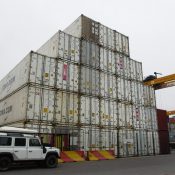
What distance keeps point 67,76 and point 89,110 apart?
4036mm

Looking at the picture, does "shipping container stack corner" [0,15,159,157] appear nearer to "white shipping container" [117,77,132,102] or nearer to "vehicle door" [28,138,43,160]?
"white shipping container" [117,77,132,102]

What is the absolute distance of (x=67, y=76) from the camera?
22.1m

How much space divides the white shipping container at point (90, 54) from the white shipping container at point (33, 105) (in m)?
5.81

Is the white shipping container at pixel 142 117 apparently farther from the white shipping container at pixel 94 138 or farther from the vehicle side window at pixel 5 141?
the vehicle side window at pixel 5 141

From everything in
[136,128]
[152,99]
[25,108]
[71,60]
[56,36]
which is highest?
[56,36]

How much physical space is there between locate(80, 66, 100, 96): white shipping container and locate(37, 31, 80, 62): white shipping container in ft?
5.31

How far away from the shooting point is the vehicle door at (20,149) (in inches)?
509

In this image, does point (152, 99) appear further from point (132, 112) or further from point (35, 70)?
point (35, 70)

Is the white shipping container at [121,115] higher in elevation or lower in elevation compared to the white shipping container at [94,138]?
higher

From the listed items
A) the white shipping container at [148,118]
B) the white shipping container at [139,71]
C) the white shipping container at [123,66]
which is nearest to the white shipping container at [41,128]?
the white shipping container at [123,66]

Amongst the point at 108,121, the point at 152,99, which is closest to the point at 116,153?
the point at 108,121

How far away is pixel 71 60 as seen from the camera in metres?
23.0

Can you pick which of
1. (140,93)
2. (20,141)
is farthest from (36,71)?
(140,93)

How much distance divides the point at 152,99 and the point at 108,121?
9.04 m
